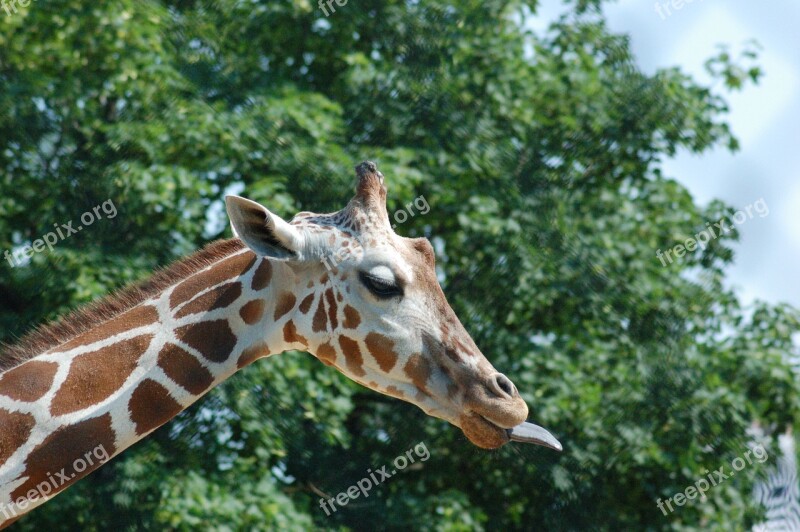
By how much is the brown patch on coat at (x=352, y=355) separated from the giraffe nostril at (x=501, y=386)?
0.57m

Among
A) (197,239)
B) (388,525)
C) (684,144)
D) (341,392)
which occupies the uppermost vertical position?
(684,144)

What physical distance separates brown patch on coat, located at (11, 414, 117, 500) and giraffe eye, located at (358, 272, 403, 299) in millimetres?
1193

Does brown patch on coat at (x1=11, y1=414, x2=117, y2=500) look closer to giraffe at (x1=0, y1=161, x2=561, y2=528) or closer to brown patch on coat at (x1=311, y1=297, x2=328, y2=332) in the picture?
giraffe at (x1=0, y1=161, x2=561, y2=528)

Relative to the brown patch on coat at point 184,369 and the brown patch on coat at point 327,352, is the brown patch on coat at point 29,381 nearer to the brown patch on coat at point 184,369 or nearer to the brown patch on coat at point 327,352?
the brown patch on coat at point 184,369

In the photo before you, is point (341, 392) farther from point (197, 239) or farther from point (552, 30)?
point (552, 30)

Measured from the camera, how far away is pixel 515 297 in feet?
36.9

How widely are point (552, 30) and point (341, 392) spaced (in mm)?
5438

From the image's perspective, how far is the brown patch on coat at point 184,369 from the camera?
4.46 metres

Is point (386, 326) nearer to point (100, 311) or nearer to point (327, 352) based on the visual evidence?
point (327, 352)

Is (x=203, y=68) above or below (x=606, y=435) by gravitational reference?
above

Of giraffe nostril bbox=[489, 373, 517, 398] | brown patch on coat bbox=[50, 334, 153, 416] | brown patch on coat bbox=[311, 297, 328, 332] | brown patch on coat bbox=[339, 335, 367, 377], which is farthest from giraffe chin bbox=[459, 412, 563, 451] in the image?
brown patch on coat bbox=[50, 334, 153, 416]

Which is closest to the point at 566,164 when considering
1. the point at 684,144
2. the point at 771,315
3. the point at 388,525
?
the point at 684,144

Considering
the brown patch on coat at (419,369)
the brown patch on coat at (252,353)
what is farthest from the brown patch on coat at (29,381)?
the brown patch on coat at (419,369)

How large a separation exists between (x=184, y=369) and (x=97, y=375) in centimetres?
35
